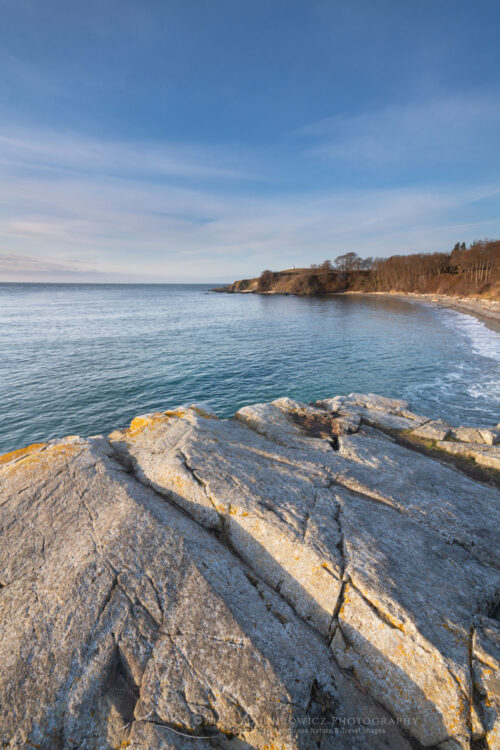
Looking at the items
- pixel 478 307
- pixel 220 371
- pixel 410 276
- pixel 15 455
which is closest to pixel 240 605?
pixel 15 455

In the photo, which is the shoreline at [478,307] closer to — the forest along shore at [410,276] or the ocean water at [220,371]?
the forest along shore at [410,276]

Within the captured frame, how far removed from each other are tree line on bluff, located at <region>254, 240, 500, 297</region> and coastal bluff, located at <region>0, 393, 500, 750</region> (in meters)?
98.7

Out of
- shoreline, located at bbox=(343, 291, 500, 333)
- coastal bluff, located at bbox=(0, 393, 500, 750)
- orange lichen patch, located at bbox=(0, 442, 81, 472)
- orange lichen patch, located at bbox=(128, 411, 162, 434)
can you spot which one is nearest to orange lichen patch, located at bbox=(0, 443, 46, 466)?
orange lichen patch, located at bbox=(0, 442, 81, 472)

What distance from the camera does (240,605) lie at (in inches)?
219

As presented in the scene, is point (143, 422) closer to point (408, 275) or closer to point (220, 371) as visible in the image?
point (220, 371)

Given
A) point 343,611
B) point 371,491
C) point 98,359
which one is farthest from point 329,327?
point 343,611

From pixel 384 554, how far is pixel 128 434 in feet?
32.3

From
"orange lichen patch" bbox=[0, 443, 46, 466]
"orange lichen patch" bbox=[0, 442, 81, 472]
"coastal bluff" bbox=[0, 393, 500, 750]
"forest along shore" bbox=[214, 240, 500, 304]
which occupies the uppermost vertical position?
"forest along shore" bbox=[214, 240, 500, 304]

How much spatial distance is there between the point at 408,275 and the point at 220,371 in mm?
127944

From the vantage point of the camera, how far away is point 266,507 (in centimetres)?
759

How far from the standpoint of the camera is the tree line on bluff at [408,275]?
302 feet

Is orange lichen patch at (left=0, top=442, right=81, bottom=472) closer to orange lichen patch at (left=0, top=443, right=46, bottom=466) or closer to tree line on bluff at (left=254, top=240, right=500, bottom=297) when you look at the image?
orange lichen patch at (left=0, top=443, right=46, bottom=466)

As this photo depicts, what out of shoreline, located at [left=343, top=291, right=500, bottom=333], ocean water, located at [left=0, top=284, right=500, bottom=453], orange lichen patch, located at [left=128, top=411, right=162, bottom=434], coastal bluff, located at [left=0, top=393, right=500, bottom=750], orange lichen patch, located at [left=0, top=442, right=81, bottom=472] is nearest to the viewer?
coastal bluff, located at [left=0, top=393, right=500, bottom=750]

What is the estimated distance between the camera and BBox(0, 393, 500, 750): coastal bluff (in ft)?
14.2
